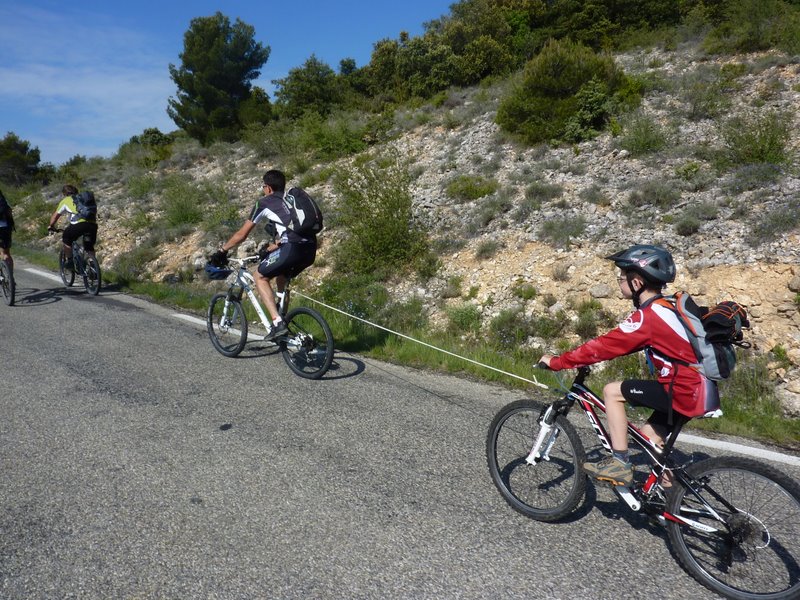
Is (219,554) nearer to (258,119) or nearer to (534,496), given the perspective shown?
(534,496)

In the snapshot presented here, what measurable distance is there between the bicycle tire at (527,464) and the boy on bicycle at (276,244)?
11.4ft

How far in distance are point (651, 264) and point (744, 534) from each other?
1580 millimetres

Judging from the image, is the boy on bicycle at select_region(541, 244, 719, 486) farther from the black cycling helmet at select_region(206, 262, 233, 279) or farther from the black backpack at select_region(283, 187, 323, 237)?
the black cycling helmet at select_region(206, 262, 233, 279)

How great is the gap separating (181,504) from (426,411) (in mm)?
2544

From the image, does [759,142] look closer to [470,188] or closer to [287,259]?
[470,188]

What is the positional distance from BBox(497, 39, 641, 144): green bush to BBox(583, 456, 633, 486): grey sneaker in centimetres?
1203

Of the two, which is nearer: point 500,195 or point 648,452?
point 648,452

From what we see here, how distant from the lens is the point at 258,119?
2812cm

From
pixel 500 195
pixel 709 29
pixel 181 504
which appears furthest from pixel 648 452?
pixel 709 29

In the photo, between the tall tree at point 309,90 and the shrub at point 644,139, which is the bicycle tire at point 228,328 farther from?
the tall tree at point 309,90

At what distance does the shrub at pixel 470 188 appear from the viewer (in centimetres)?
1305

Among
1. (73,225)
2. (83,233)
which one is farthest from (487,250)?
(73,225)

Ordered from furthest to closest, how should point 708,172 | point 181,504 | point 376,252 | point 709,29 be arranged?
point 709,29
point 376,252
point 708,172
point 181,504

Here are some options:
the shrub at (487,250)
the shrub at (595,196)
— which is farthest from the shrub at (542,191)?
the shrub at (487,250)
